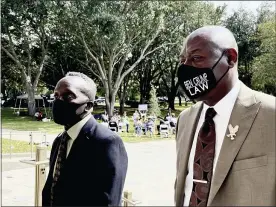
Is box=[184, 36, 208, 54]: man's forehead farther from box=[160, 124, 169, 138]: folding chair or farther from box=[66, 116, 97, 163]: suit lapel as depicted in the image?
box=[160, 124, 169, 138]: folding chair

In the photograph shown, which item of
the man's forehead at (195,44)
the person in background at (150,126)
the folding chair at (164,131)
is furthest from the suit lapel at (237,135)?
the person in background at (150,126)

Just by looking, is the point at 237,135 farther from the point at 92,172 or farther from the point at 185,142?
the point at 92,172

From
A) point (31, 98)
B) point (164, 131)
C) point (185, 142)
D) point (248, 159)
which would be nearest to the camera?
point (248, 159)

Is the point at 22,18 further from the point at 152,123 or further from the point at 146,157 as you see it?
the point at 146,157

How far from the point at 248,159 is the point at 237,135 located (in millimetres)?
102

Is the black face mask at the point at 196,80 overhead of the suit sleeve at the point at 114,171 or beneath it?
overhead

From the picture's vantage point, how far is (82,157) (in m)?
2.54

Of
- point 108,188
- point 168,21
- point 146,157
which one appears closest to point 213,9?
point 168,21

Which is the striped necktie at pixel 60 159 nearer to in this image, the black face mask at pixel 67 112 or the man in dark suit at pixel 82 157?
the man in dark suit at pixel 82 157

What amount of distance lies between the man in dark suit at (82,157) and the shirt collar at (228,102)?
0.94 metres

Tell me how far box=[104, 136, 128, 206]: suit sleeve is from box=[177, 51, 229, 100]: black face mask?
0.92 m

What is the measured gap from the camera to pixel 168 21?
31.6 metres

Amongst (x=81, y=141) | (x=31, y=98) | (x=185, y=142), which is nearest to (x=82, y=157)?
(x=81, y=141)

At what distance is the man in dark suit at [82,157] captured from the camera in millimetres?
2475
